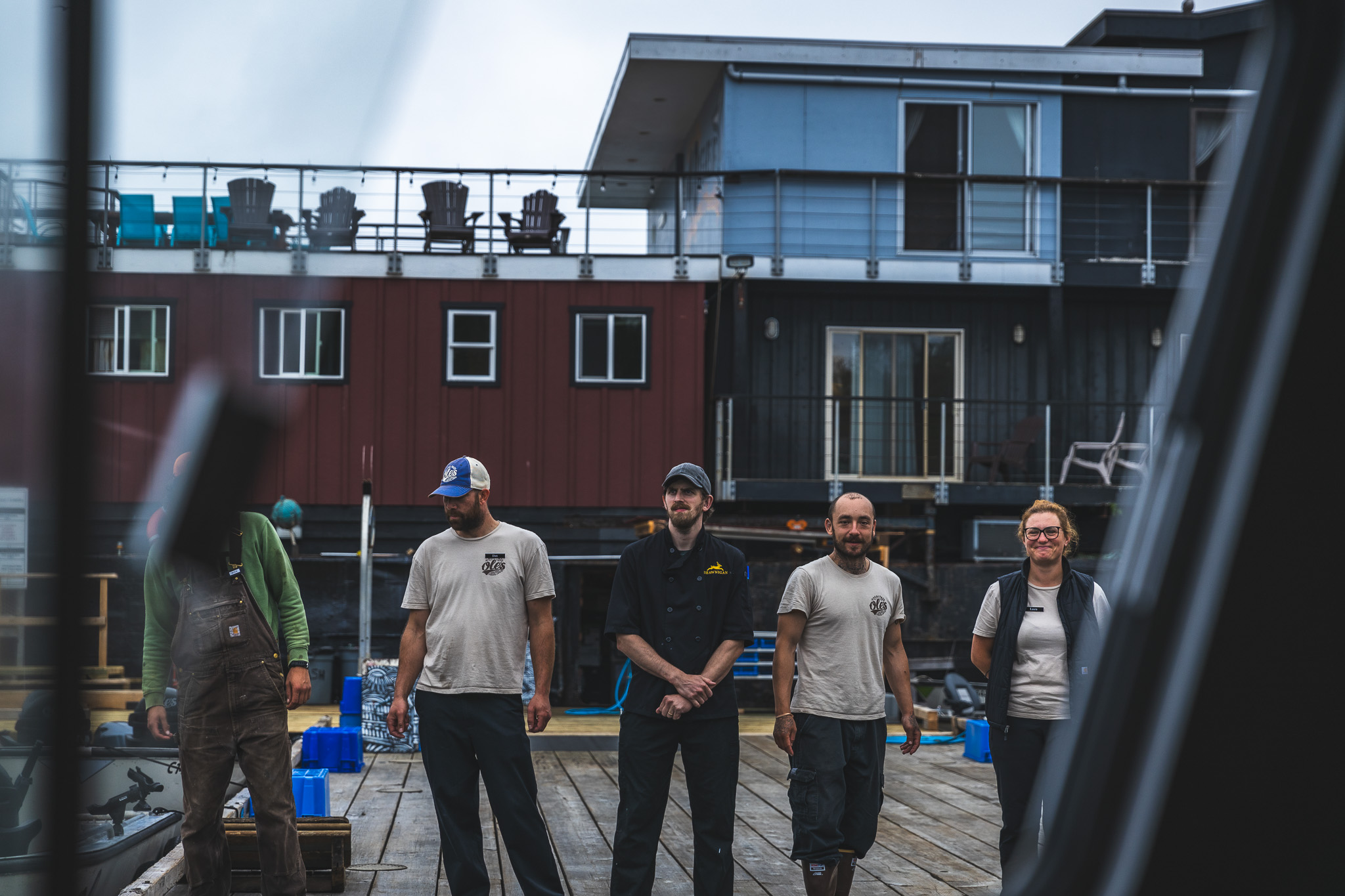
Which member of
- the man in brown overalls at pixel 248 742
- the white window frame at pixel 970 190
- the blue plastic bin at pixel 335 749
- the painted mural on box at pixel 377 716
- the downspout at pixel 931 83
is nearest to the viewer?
the man in brown overalls at pixel 248 742

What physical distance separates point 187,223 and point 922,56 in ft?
51.6

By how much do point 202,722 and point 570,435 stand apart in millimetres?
11334

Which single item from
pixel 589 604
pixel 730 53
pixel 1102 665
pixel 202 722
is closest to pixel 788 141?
pixel 730 53

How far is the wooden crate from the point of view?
17.2 feet

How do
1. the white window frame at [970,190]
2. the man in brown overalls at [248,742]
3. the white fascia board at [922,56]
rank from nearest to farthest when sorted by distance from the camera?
the man in brown overalls at [248,742]
the white fascia board at [922,56]
the white window frame at [970,190]

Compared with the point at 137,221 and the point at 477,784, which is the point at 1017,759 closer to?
the point at 477,784

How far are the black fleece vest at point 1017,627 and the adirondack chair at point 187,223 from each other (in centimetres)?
386

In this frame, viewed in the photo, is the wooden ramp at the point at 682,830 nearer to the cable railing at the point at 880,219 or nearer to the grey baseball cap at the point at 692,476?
the grey baseball cap at the point at 692,476

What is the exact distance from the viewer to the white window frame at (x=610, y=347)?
50.4 feet

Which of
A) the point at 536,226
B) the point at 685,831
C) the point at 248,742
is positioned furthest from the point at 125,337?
the point at 536,226

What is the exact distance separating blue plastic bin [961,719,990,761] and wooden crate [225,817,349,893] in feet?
19.5

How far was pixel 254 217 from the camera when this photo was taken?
114cm

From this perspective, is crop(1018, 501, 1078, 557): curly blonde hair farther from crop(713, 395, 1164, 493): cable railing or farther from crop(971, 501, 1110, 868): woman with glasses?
crop(713, 395, 1164, 493): cable railing

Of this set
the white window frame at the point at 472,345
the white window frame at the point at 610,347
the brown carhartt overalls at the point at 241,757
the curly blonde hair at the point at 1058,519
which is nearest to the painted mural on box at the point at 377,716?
the brown carhartt overalls at the point at 241,757
